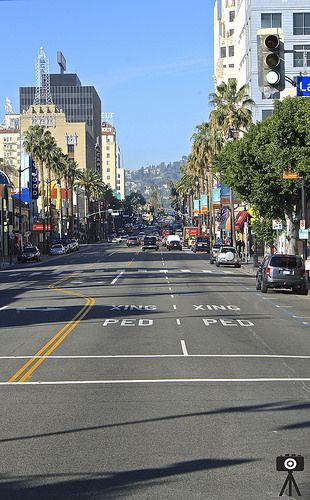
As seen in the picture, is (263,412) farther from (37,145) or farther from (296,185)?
(37,145)

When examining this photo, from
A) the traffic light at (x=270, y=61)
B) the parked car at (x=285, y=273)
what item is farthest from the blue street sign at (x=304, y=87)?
the parked car at (x=285, y=273)

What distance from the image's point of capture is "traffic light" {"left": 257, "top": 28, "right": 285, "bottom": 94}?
45.7ft

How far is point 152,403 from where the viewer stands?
12797mm

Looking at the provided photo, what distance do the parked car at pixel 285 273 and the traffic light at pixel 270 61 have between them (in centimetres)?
2524

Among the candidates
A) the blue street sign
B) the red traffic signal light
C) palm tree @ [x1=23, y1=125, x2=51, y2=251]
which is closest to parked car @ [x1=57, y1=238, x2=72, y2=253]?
palm tree @ [x1=23, y1=125, x2=51, y2=251]

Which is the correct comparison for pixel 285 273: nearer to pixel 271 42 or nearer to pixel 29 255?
pixel 271 42

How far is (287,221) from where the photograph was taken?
174 ft

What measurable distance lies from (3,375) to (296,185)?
3387 cm

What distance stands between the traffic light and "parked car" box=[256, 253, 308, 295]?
25239 millimetres

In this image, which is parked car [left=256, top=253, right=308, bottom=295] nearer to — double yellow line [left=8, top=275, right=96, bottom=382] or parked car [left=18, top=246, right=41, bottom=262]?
double yellow line [left=8, top=275, right=96, bottom=382]

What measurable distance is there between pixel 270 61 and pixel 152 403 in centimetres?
558

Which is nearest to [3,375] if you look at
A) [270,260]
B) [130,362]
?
[130,362]

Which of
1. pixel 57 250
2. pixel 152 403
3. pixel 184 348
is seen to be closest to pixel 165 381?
pixel 152 403

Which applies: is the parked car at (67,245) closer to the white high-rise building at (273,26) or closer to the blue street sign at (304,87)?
the white high-rise building at (273,26)
